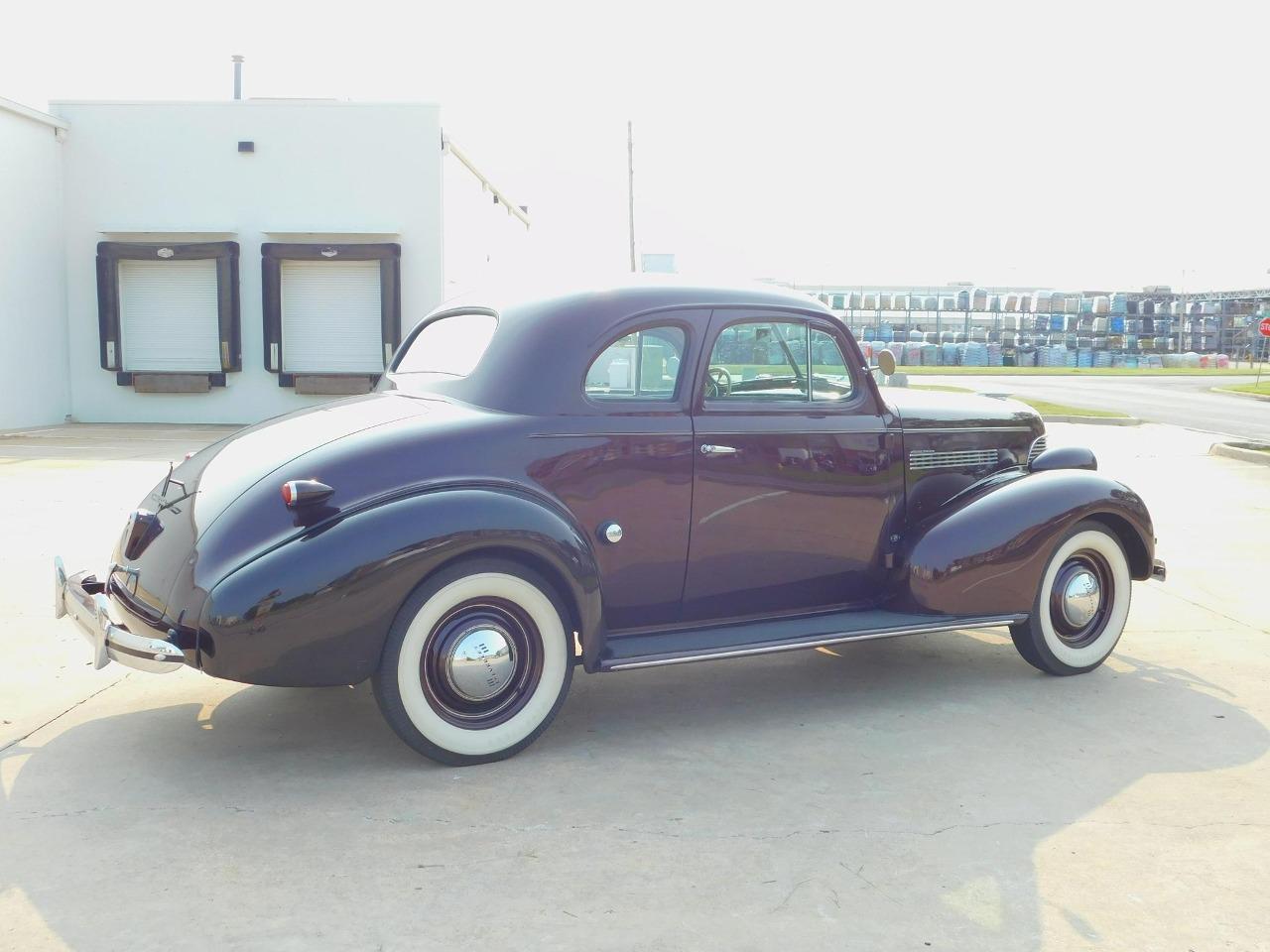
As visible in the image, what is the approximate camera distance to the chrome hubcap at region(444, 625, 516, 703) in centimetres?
397

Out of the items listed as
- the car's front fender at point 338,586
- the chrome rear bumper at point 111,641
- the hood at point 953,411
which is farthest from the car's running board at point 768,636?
the chrome rear bumper at point 111,641

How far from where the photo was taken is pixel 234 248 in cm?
1781

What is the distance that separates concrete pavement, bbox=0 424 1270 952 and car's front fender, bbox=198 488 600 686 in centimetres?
43

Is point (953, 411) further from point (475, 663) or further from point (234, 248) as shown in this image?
point (234, 248)

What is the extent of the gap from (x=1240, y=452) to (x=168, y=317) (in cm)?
1542

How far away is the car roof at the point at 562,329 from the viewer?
436cm

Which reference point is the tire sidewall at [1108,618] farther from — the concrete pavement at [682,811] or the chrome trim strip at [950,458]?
the chrome trim strip at [950,458]

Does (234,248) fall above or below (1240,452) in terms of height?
above

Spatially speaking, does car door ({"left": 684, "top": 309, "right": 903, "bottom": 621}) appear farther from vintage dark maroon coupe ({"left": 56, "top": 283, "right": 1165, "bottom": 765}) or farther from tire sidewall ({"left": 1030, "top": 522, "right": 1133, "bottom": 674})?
tire sidewall ({"left": 1030, "top": 522, "right": 1133, "bottom": 674})

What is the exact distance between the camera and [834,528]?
4.86 m

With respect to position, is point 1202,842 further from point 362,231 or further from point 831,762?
point 362,231

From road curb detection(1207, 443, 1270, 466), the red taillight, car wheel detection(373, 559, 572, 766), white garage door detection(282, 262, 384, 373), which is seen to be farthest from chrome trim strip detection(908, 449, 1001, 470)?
white garage door detection(282, 262, 384, 373)

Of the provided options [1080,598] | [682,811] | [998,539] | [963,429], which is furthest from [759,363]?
[682,811]

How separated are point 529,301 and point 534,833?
2.08 m
